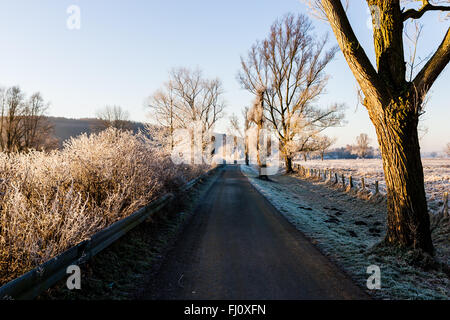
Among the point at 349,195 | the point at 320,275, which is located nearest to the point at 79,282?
the point at 320,275

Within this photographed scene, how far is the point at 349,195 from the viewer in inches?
572

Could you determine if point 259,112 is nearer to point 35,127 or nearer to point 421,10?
point 421,10

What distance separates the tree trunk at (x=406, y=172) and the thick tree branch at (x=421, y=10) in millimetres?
1988

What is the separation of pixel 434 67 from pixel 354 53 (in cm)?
153

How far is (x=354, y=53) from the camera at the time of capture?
517 cm

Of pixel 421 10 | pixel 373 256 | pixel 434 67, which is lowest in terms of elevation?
pixel 373 256

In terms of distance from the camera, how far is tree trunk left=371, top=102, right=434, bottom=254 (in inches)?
200

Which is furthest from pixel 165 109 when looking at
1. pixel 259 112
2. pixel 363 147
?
pixel 363 147

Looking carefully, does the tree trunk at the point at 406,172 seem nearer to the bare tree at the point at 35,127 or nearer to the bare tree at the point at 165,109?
the bare tree at the point at 165,109

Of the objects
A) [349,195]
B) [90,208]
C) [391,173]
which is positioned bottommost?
[349,195]

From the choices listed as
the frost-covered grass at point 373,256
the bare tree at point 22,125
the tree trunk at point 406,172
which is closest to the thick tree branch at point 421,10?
the tree trunk at point 406,172
